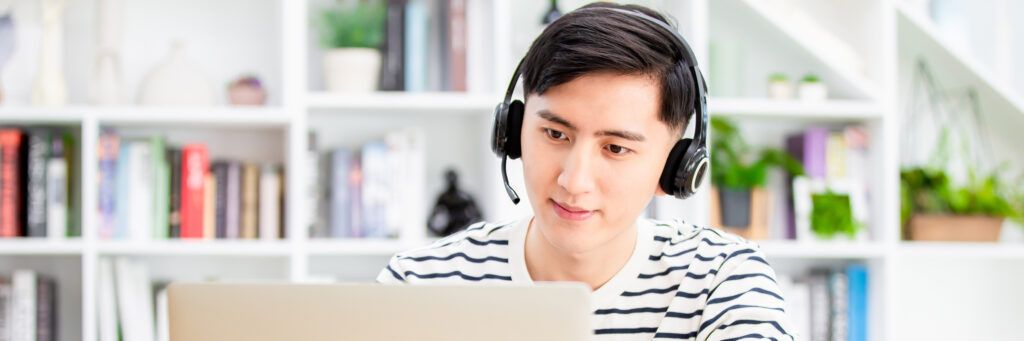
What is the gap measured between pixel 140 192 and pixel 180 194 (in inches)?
3.6

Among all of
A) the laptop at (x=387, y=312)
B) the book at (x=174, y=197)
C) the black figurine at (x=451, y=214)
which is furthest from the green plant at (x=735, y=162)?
the laptop at (x=387, y=312)

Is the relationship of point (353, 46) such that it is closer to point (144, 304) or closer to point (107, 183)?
point (107, 183)

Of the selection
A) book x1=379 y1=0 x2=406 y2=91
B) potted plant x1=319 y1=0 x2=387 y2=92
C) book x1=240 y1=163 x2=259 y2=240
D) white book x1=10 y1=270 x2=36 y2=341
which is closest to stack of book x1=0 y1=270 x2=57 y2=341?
white book x1=10 y1=270 x2=36 y2=341

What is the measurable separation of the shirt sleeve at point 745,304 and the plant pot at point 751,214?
144cm

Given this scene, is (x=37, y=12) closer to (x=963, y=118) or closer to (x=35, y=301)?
(x=35, y=301)

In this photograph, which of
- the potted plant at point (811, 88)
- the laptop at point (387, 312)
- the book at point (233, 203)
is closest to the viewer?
the laptop at point (387, 312)

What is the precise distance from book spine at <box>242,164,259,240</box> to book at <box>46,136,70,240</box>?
1.36ft

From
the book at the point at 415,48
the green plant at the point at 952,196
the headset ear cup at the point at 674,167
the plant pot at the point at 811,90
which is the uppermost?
the book at the point at 415,48

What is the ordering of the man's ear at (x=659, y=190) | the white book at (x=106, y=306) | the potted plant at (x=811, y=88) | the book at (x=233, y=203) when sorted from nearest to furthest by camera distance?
the man's ear at (x=659, y=190) → the white book at (x=106, y=306) → the book at (x=233, y=203) → the potted plant at (x=811, y=88)

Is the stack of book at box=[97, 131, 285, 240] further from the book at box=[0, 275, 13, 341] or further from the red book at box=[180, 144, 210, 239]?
the book at box=[0, 275, 13, 341]

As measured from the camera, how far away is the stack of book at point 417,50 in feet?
8.84

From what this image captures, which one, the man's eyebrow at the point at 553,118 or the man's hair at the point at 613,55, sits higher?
the man's hair at the point at 613,55

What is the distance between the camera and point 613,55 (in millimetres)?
1255

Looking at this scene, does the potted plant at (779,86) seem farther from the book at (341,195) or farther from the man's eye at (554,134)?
the man's eye at (554,134)
